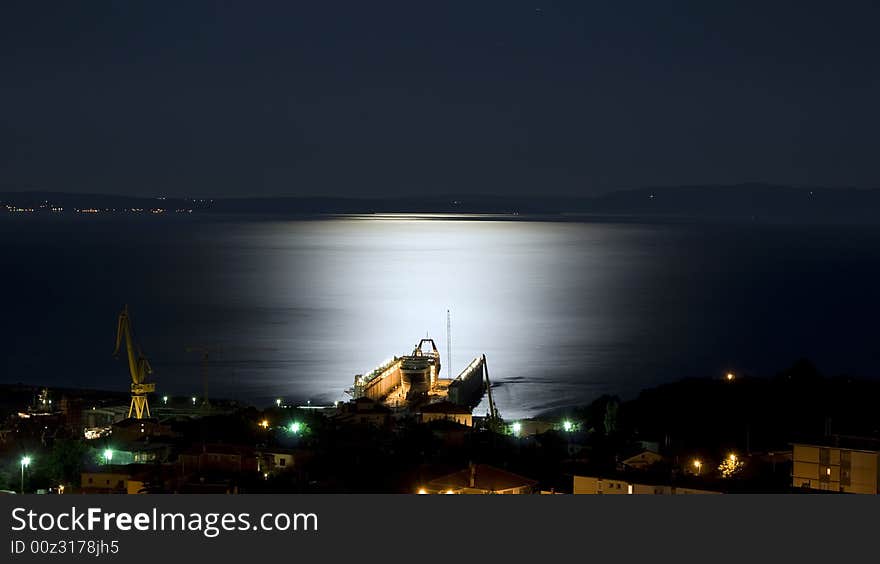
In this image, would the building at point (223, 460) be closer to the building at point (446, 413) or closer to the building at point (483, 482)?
the building at point (483, 482)

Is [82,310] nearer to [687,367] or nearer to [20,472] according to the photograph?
[687,367]

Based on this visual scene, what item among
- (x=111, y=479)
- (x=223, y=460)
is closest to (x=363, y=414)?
(x=223, y=460)

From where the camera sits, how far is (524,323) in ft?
73.5

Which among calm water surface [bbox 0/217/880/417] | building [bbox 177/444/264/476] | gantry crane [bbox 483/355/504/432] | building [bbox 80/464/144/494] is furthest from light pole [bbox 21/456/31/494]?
calm water surface [bbox 0/217/880/417]

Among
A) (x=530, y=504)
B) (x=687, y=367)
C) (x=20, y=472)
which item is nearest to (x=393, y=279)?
(x=687, y=367)

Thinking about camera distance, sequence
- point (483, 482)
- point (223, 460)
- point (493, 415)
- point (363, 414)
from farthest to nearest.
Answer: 1. point (493, 415)
2. point (363, 414)
3. point (223, 460)
4. point (483, 482)

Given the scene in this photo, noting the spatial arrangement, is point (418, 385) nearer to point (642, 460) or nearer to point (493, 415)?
point (493, 415)

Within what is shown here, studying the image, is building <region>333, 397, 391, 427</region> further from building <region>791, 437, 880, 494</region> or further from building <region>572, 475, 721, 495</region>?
building <region>791, 437, 880, 494</region>

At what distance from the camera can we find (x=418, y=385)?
14.4m

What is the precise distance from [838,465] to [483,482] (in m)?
2.16

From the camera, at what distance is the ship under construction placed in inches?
532

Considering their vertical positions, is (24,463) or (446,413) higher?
(446,413)

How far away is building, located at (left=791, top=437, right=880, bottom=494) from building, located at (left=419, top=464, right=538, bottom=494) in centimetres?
164

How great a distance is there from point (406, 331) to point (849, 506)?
18.8 m
